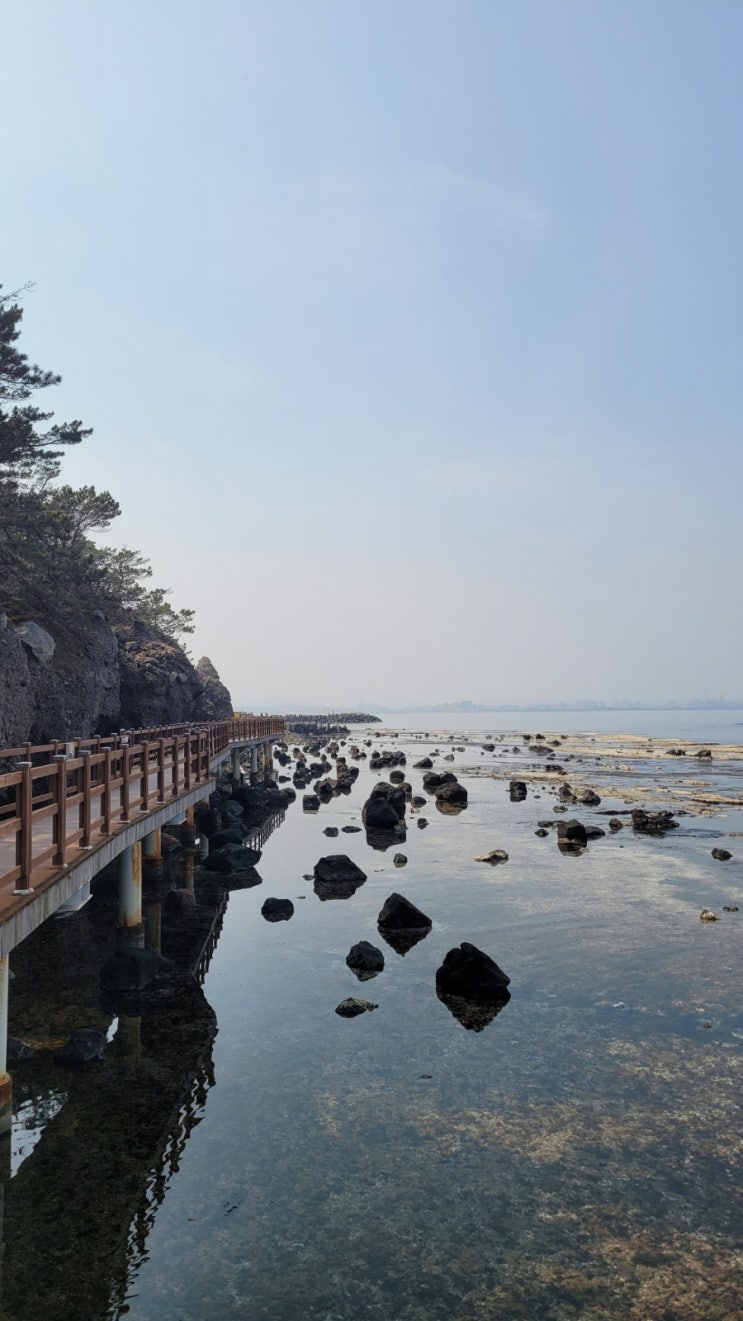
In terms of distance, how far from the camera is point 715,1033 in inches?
532

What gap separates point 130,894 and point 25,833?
834 centimetres

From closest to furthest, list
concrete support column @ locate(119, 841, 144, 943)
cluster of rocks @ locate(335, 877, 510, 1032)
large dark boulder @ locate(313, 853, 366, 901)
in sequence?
cluster of rocks @ locate(335, 877, 510, 1032)
concrete support column @ locate(119, 841, 144, 943)
large dark boulder @ locate(313, 853, 366, 901)

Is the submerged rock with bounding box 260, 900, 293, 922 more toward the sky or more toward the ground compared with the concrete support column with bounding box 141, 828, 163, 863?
more toward the ground

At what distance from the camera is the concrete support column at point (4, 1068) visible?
966 centimetres

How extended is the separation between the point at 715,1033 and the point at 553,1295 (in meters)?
7.57

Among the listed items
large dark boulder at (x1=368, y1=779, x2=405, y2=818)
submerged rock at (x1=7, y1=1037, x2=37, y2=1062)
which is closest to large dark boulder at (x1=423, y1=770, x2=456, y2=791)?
large dark boulder at (x1=368, y1=779, x2=405, y2=818)

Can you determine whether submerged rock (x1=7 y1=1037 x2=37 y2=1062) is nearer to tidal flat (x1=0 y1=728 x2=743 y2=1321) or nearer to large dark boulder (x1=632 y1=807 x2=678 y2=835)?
tidal flat (x1=0 y1=728 x2=743 y2=1321)

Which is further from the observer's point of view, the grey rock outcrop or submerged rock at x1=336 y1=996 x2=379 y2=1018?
the grey rock outcrop

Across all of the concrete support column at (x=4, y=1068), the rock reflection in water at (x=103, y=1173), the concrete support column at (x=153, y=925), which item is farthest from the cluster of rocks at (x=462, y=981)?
the concrete support column at (x=4, y=1068)

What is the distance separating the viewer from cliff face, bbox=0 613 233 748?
80.9 feet

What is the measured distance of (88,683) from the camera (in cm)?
3369

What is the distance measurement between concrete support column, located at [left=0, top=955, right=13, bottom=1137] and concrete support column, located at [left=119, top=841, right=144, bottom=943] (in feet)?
25.0

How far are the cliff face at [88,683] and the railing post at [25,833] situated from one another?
14.1 m

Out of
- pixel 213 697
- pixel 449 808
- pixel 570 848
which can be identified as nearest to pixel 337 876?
pixel 570 848
